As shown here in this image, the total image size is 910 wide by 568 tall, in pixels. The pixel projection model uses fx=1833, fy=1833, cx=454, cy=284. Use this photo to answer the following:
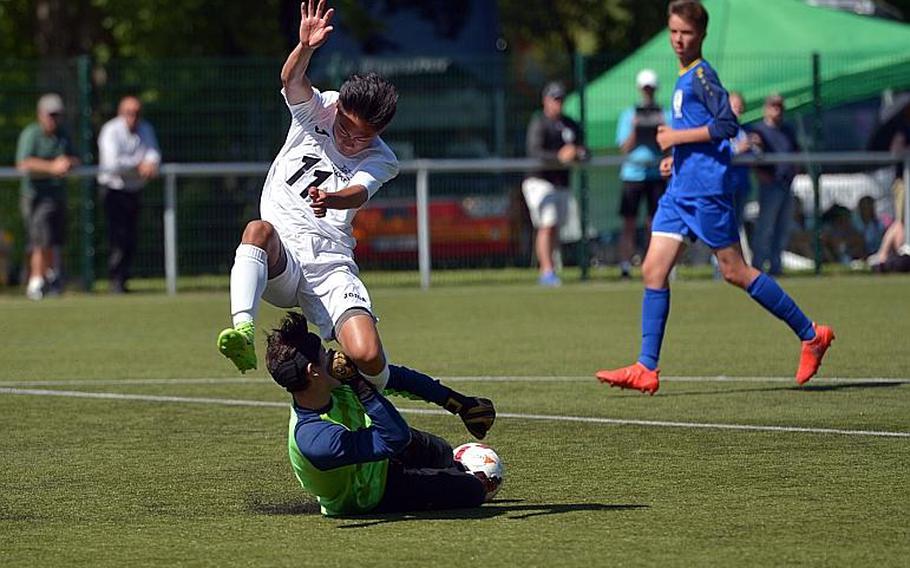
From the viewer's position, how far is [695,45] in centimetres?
1068

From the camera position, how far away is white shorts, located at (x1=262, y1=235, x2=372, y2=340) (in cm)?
799

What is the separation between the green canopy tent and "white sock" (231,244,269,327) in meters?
15.0

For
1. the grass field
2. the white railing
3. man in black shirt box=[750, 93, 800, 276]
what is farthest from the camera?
man in black shirt box=[750, 93, 800, 276]

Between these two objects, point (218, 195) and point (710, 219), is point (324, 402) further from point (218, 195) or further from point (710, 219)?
point (218, 195)

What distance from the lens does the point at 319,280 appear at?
805 cm

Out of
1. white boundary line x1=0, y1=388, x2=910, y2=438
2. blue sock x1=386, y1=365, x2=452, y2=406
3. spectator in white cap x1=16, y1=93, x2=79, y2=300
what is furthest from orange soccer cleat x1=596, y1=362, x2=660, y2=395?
spectator in white cap x1=16, y1=93, x2=79, y2=300

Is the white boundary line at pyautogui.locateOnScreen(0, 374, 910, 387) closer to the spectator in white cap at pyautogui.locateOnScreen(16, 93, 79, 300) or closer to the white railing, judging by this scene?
the spectator in white cap at pyautogui.locateOnScreen(16, 93, 79, 300)

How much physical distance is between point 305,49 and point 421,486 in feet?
7.28

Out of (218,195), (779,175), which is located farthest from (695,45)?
(218,195)

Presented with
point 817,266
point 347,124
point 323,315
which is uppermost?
point 347,124

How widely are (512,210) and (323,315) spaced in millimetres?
14102

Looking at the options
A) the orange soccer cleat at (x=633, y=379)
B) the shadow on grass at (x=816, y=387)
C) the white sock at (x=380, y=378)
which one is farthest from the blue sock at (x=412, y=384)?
the shadow on grass at (x=816, y=387)

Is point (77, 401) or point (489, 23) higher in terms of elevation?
point (489, 23)

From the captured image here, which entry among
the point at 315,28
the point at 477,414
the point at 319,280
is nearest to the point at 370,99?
the point at 315,28
